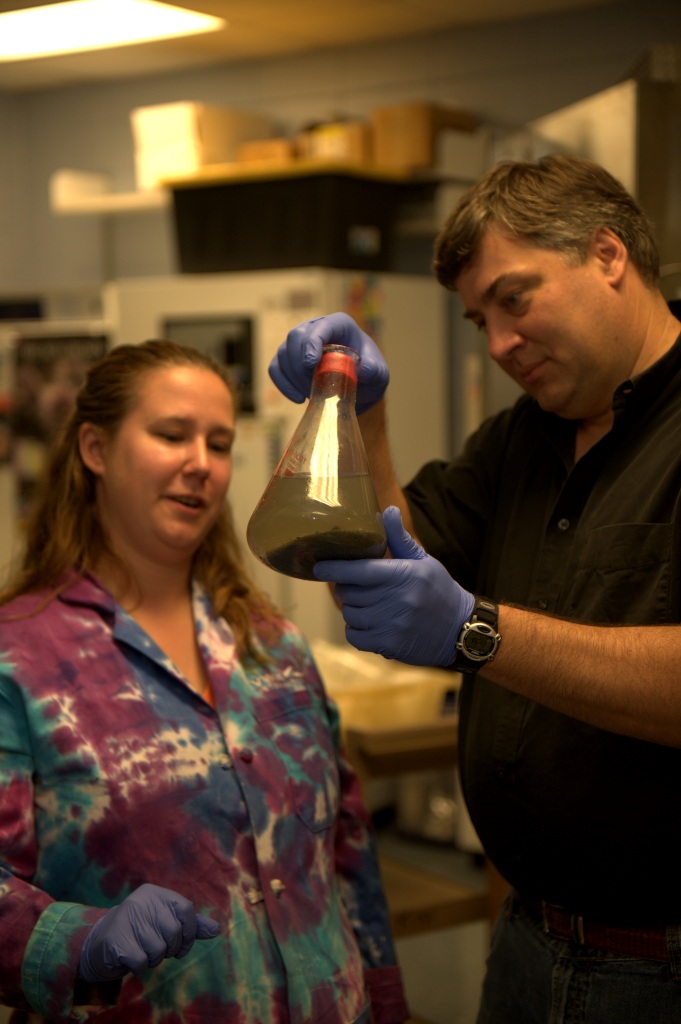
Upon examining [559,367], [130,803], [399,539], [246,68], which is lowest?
[130,803]

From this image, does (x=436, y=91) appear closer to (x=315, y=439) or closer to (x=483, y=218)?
(x=483, y=218)

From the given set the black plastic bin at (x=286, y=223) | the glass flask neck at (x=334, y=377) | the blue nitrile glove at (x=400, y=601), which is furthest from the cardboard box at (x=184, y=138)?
the blue nitrile glove at (x=400, y=601)

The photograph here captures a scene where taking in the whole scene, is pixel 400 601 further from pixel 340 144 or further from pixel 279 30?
pixel 279 30

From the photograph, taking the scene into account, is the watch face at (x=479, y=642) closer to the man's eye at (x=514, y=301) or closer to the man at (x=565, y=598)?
the man at (x=565, y=598)

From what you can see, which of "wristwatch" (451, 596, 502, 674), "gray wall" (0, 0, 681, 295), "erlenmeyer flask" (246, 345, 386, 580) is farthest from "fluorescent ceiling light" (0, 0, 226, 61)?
"wristwatch" (451, 596, 502, 674)

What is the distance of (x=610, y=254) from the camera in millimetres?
1475

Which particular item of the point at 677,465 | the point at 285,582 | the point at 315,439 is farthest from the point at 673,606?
the point at 285,582

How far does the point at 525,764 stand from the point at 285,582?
2767 mm

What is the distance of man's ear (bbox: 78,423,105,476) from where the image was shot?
5.43 feet

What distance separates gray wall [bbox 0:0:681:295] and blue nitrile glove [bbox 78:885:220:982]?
3861 mm

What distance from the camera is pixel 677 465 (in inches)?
52.6

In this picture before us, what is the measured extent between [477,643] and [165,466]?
0.57 m

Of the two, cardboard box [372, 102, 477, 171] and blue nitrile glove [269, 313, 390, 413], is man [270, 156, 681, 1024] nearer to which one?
blue nitrile glove [269, 313, 390, 413]

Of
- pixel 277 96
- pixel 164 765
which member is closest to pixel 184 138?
pixel 277 96
